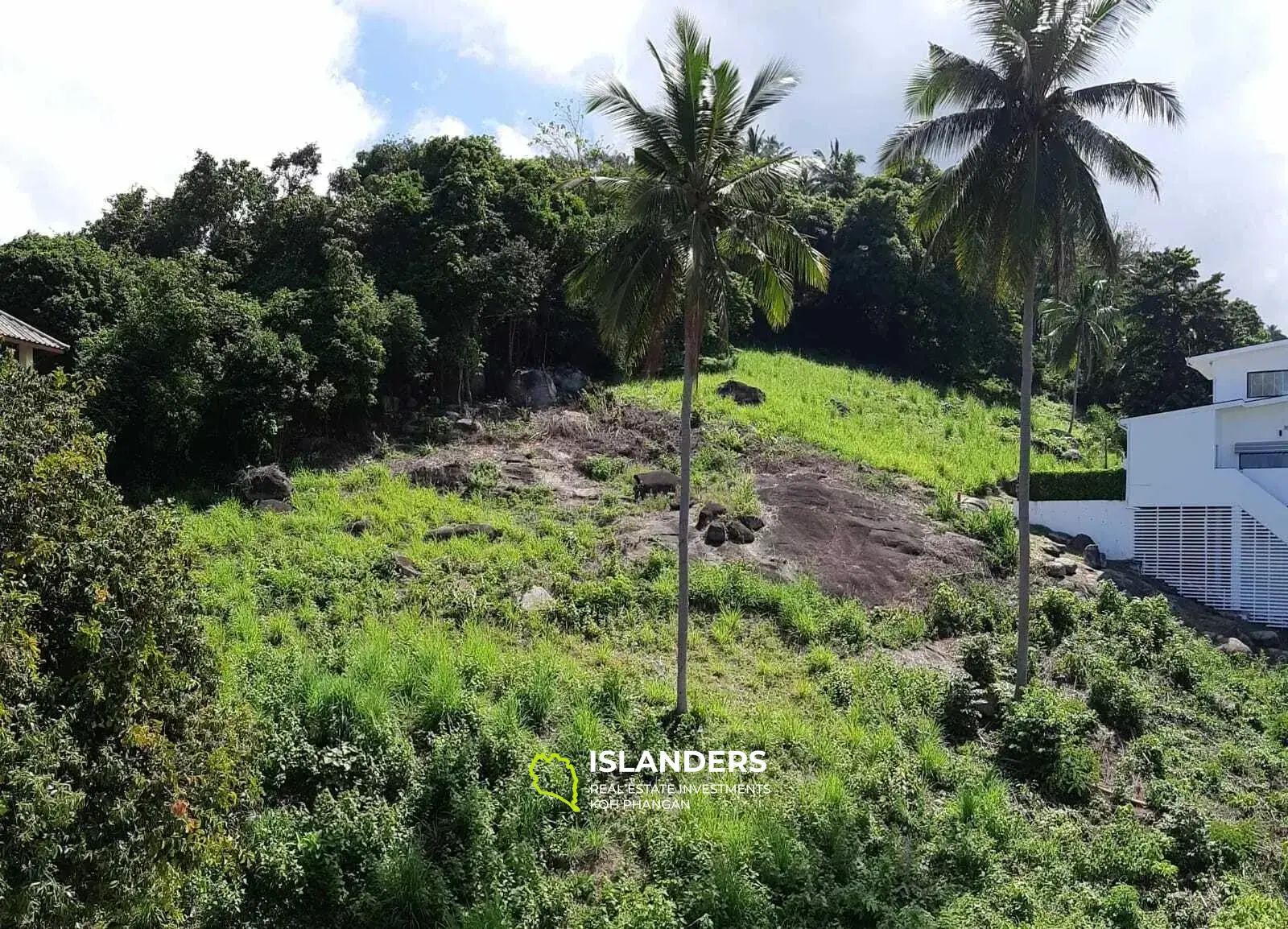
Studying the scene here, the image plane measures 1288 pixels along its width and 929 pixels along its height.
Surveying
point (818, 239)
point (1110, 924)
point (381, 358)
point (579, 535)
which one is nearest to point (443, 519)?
point (579, 535)

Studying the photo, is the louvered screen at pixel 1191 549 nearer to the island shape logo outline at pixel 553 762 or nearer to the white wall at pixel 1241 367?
the white wall at pixel 1241 367

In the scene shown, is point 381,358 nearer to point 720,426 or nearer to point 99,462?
point 720,426

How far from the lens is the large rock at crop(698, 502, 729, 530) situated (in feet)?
76.5

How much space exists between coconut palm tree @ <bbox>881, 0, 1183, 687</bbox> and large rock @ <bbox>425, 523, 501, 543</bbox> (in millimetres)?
12647

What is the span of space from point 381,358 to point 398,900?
19.6 m

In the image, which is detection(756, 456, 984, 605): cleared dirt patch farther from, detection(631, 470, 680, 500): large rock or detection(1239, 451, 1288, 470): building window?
detection(1239, 451, 1288, 470): building window

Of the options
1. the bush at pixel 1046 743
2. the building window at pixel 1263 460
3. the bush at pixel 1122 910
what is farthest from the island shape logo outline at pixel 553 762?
the building window at pixel 1263 460

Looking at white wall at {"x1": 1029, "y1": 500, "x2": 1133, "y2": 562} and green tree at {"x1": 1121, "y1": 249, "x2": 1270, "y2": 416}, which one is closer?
white wall at {"x1": 1029, "y1": 500, "x2": 1133, "y2": 562}

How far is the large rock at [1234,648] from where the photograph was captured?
20.9 meters

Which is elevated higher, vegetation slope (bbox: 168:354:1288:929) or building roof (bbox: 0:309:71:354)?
building roof (bbox: 0:309:71:354)

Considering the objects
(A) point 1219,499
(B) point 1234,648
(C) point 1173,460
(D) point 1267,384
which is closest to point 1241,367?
(D) point 1267,384

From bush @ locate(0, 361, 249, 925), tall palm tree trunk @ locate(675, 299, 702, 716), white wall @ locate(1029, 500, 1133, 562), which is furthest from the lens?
white wall @ locate(1029, 500, 1133, 562)

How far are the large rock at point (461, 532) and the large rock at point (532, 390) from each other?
10323mm

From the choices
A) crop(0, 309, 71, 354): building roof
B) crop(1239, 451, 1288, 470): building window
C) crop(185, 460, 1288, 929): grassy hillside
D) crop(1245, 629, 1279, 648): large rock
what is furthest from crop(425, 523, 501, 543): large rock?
crop(1239, 451, 1288, 470): building window
